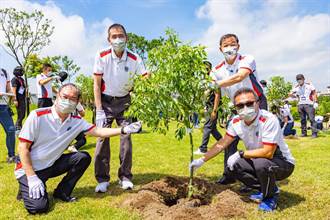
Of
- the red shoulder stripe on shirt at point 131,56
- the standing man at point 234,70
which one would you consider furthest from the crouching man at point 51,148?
the standing man at point 234,70

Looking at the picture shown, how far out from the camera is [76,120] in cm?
470

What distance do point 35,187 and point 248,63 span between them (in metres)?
3.15

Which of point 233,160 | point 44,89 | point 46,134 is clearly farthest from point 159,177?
point 44,89

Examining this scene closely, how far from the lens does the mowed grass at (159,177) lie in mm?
4043

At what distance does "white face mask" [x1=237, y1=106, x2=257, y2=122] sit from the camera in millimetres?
4031

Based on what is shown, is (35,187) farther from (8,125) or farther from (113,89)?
(8,125)

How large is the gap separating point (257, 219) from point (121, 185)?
2199 mm

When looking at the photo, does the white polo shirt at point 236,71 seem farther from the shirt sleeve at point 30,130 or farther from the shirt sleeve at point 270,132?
the shirt sleeve at point 30,130

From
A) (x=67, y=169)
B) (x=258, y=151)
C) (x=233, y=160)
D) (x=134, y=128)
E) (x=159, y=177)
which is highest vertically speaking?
(x=134, y=128)

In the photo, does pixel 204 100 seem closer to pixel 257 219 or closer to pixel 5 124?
pixel 257 219

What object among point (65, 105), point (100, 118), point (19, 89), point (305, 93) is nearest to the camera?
point (65, 105)

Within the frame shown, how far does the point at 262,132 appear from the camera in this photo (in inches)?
161

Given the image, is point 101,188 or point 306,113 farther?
point 306,113

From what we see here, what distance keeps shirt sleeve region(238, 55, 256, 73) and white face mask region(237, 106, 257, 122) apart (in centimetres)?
80
